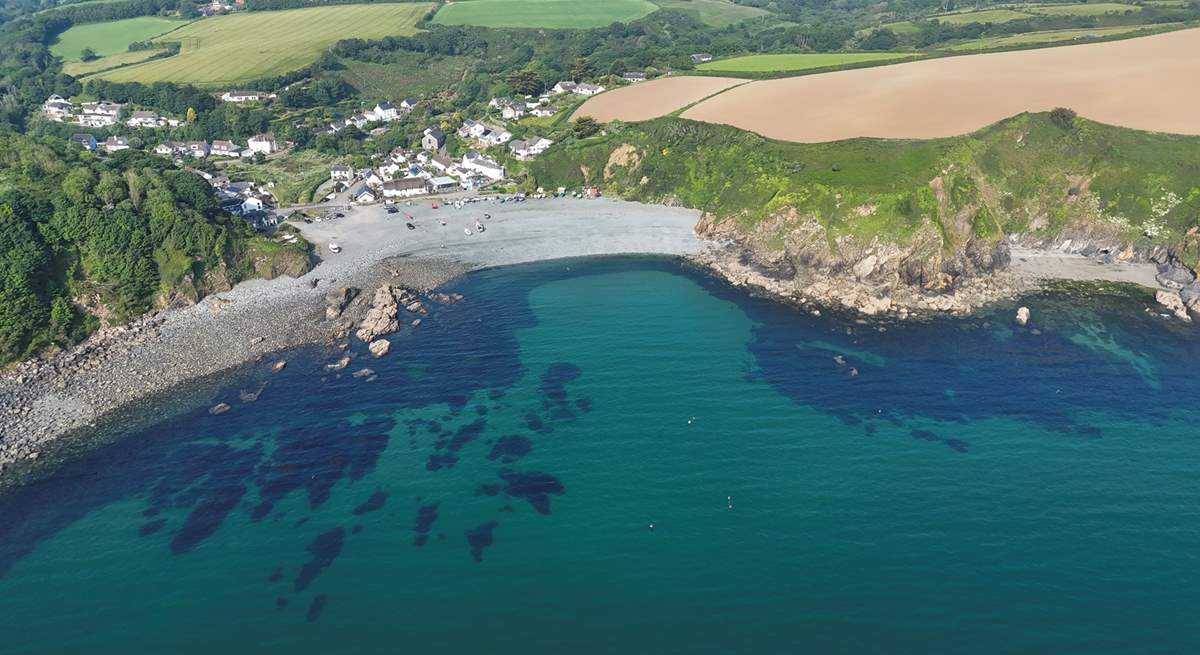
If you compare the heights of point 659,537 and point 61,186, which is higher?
point 61,186

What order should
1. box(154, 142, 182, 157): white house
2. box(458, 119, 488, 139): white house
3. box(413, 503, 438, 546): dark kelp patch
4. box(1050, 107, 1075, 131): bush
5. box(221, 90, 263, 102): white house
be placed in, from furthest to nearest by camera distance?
box(221, 90, 263, 102): white house → box(458, 119, 488, 139): white house → box(154, 142, 182, 157): white house → box(1050, 107, 1075, 131): bush → box(413, 503, 438, 546): dark kelp patch

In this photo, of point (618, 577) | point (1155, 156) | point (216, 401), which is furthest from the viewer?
point (1155, 156)

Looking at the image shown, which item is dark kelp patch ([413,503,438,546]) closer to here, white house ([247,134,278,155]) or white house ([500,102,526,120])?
white house ([500,102,526,120])

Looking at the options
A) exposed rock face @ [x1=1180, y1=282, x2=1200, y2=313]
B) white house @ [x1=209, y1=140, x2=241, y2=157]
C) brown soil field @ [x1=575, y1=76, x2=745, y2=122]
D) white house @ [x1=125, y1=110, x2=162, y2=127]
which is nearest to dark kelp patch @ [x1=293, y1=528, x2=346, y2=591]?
exposed rock face @ [x1=1180, y1=282, x2=1200, y2=313]

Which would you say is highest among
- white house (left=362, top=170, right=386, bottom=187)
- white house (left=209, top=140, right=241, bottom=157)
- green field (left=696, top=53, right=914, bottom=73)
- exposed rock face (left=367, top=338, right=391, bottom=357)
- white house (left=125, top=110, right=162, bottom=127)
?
green field (left=696, top=53, right=914, bottom=73)

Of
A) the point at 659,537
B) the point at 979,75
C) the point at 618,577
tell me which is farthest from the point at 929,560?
the point at 979,75

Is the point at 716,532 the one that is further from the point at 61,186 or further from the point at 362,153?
the point at 362,153

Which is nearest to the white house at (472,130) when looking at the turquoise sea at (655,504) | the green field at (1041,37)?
the turquoise sea at (655,504)
